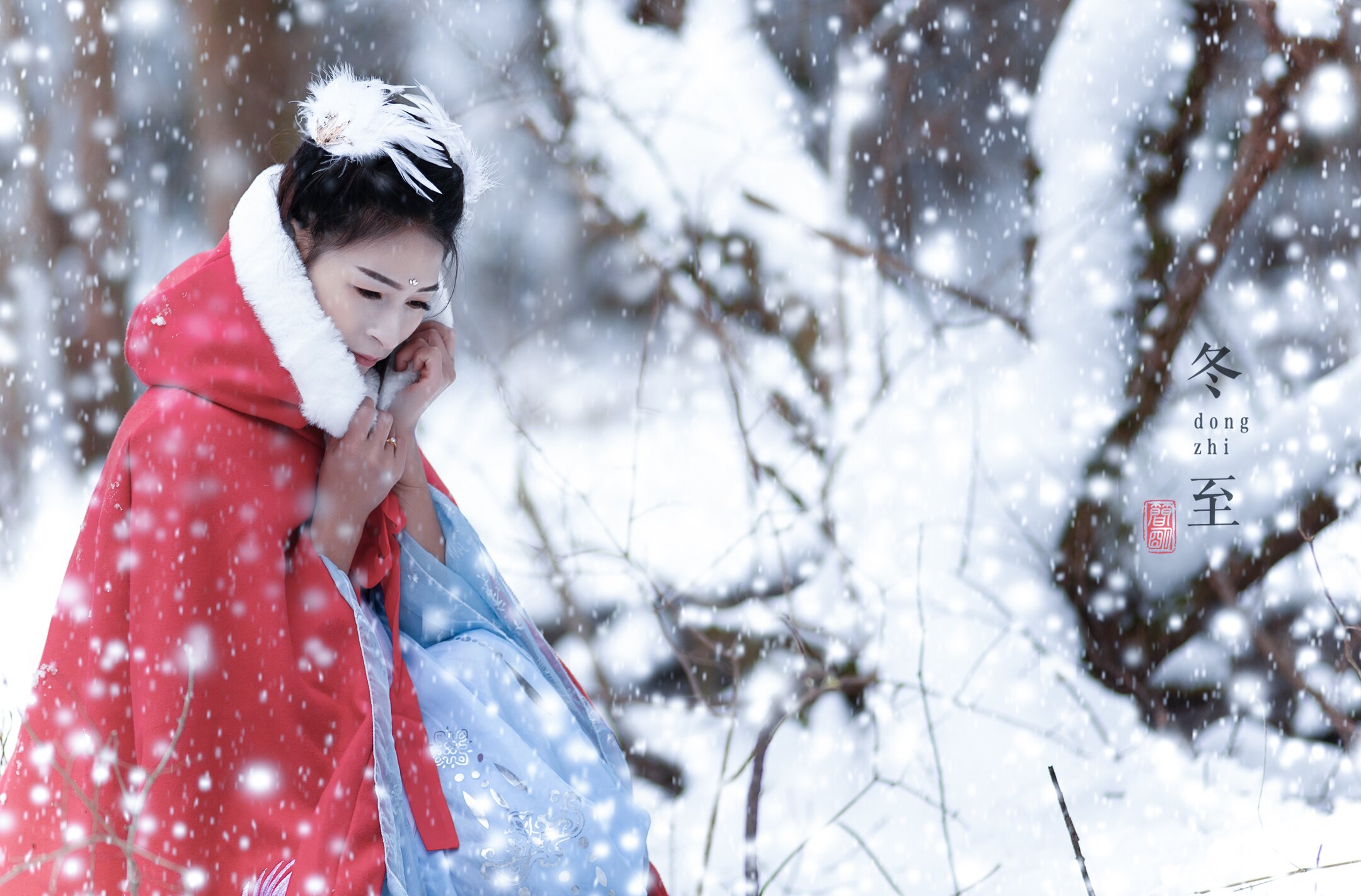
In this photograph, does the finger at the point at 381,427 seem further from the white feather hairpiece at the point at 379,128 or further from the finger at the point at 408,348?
the white feather hairpiece at the point at 379,128

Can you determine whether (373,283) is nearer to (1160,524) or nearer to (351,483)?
(351,483)

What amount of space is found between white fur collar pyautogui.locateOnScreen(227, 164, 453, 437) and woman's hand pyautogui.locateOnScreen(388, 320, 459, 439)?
0.06 meters

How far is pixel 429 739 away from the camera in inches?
26.7

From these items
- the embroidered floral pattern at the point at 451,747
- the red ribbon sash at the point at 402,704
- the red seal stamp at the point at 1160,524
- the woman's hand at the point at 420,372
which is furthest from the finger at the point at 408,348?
the red seal stamp at the point at 1160,524

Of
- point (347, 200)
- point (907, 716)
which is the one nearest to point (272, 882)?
point (347, 200)

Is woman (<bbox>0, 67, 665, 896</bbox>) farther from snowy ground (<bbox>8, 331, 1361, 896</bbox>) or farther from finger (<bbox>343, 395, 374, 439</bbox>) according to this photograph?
snowy ground (<bbox>8, 331, 1361, 896</bbox>)

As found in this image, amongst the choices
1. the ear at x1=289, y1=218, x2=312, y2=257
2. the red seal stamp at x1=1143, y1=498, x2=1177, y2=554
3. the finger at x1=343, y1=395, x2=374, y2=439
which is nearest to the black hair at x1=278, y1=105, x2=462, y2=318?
the ear at x1=289, y1=218, x2=312, y2=257

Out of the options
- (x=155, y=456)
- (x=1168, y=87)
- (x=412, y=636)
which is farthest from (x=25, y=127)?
(x=1168, y=87)

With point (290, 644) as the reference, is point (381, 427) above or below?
above

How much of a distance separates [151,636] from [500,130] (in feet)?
2.41

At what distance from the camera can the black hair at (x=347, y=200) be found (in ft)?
2.19

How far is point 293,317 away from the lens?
652 millimetres

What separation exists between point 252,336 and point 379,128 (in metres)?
0.19

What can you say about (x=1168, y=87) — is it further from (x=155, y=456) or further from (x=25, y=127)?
(x=25, y=127)
